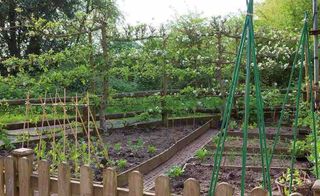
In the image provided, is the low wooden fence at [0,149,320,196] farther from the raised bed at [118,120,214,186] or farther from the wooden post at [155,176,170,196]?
the raised bed at [118,120,214,186]

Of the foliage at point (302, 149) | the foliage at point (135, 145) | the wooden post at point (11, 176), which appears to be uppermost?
the wooden post at point (11, 176)

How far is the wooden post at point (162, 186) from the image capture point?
2012 millimetres

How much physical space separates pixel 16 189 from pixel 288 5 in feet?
32.5

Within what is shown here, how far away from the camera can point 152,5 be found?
49.8ft

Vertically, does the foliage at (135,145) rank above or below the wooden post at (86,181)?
below

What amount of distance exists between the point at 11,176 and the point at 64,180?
0.49 m

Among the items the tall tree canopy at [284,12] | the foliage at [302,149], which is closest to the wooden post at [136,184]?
the foliage at [302,149]

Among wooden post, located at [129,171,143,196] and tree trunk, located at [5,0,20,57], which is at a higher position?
tree trunk, located at [5,0,20,57]

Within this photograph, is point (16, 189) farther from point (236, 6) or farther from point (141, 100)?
point (236, 6)

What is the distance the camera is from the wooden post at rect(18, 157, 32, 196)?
2.58m

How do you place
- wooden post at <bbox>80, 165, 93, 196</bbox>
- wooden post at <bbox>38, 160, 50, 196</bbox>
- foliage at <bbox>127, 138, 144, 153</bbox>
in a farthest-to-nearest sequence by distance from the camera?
foliage at <bbox>127, 138, 144, 153</bbox> < wooden post at <bbox>38, 160, 50, 196</bbox> < wooden post at <bbox>80, 165, 93, 196</bbox>

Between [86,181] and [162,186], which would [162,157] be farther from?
[162,186]

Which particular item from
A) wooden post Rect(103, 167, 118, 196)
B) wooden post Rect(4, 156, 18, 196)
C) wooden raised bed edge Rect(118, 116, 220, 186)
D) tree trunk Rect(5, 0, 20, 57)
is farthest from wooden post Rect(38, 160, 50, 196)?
tree trunk Rect(5, 0, 20, 57)

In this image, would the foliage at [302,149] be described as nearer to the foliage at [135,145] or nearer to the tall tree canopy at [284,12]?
the foliage at [135,145]
